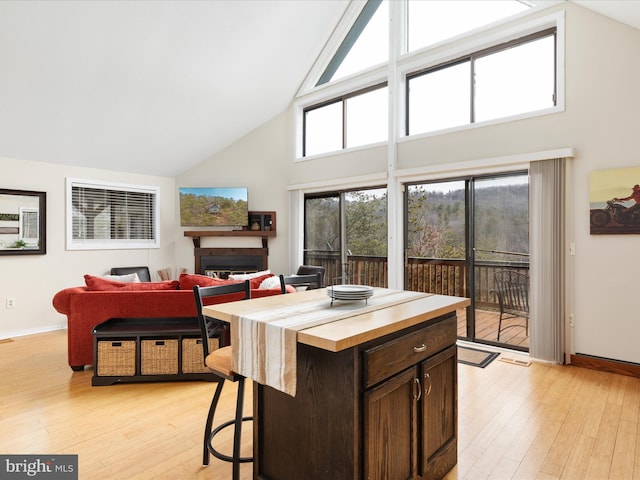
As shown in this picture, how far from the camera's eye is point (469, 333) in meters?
4.32

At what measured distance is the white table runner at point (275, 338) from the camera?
144 centimetres

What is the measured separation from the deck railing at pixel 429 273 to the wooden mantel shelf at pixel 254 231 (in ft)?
2.94

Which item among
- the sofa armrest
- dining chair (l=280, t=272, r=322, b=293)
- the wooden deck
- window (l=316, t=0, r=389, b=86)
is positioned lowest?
the wooden deck

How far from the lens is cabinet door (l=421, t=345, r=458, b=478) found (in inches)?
69.1

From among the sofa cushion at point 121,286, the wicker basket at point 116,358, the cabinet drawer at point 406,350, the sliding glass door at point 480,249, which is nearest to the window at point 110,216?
the sofa cushion at point 121,286

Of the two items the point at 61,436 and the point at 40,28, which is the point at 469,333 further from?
the point at 40,28

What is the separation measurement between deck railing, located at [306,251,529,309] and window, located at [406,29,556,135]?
1.64m

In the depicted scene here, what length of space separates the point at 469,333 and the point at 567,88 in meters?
2.71

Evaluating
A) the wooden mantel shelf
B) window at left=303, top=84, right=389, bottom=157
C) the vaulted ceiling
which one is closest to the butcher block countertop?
the vaulted ceiling

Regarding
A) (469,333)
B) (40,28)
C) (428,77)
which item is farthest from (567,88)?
(40,28)

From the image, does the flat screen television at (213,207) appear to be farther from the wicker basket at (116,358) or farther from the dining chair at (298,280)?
the dining chair at (298,280)

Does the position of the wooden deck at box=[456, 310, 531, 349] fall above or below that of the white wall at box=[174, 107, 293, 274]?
below

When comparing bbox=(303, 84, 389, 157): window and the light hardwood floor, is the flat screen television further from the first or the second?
the light hardwood floor

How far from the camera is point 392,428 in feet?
5.14
